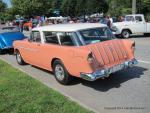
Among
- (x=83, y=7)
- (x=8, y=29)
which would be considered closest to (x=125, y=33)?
(x=8, y=29)

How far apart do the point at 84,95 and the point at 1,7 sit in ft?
238

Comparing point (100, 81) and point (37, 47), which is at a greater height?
point (37, 47)

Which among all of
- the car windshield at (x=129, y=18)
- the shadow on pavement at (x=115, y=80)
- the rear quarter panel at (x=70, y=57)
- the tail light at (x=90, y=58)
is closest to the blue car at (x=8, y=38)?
the rear quarter panel at (x=70, y=57)

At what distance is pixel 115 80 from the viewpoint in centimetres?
795

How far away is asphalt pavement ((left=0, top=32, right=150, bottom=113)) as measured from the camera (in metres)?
5.94

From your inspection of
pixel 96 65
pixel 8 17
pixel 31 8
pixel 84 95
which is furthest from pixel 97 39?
pixel 8 17

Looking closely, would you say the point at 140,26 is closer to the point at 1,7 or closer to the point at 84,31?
the point at 84,31

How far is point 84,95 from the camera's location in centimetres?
684

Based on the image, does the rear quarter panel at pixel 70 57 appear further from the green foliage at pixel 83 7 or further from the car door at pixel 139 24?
the green foliage at pixel 83 7

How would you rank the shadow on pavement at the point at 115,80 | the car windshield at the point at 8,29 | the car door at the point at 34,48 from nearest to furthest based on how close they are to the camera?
the shadow on pavement at the point at 115,80 < the car door at the point at 34,48 < the car windshield at the point at 8,29

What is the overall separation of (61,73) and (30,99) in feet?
5.29

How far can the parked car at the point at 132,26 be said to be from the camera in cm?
2078

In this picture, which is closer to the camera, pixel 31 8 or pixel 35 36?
pixel 35 36

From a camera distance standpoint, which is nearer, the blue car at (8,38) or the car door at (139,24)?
the blue car at (8,38)
